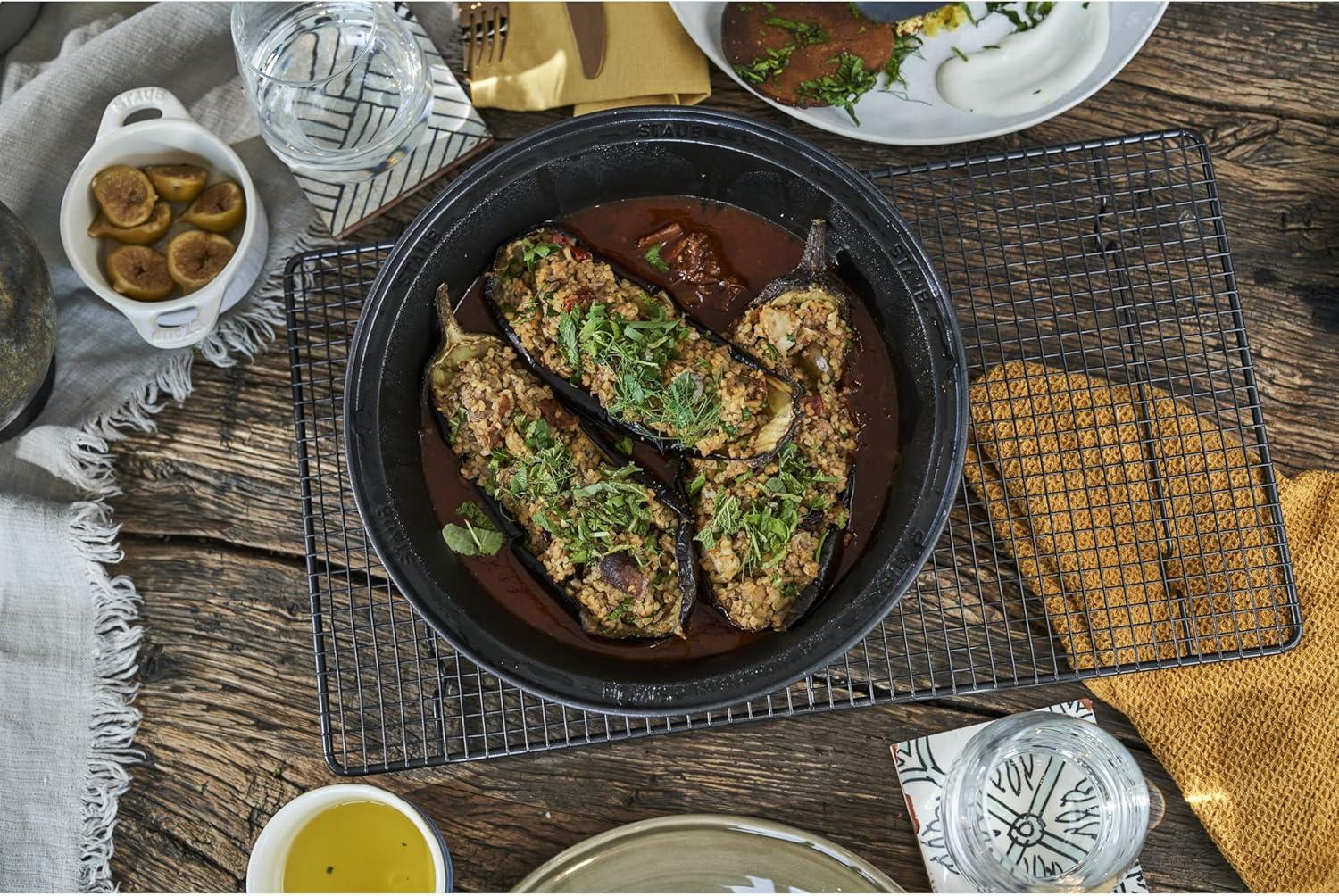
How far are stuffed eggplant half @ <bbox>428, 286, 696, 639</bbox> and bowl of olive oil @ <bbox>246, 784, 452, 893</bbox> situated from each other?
84 centimetres

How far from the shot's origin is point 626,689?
295 centimetres

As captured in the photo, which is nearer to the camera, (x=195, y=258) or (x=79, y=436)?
(x=195, y=258)

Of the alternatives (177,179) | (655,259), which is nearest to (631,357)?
(655,259)

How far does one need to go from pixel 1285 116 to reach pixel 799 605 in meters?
2.29

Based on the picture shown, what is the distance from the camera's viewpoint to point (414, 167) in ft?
11.4

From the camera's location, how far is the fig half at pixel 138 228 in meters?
3.37

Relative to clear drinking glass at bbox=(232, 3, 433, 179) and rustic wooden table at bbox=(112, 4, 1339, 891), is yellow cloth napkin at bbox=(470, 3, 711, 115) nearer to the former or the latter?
rustic wooden table at bbox=(112, 4, 1339, 891)

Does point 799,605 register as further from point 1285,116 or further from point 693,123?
point 1285,116

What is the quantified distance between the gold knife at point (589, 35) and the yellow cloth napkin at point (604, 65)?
0.05 ft

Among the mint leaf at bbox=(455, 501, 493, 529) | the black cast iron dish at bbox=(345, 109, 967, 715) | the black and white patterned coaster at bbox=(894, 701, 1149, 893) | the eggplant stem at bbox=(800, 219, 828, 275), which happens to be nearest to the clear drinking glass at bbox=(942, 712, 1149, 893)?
the black and white patterned coaster at bbox=(894, 701, 1149, 893)

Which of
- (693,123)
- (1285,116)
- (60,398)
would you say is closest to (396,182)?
(693,123)

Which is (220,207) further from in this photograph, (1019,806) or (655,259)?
(1019,806)

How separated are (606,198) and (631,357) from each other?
1.80 ft

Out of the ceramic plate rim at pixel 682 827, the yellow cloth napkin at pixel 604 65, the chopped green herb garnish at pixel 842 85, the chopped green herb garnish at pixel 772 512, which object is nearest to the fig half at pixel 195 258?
the yellow cloth napkin at pixel 604 65
